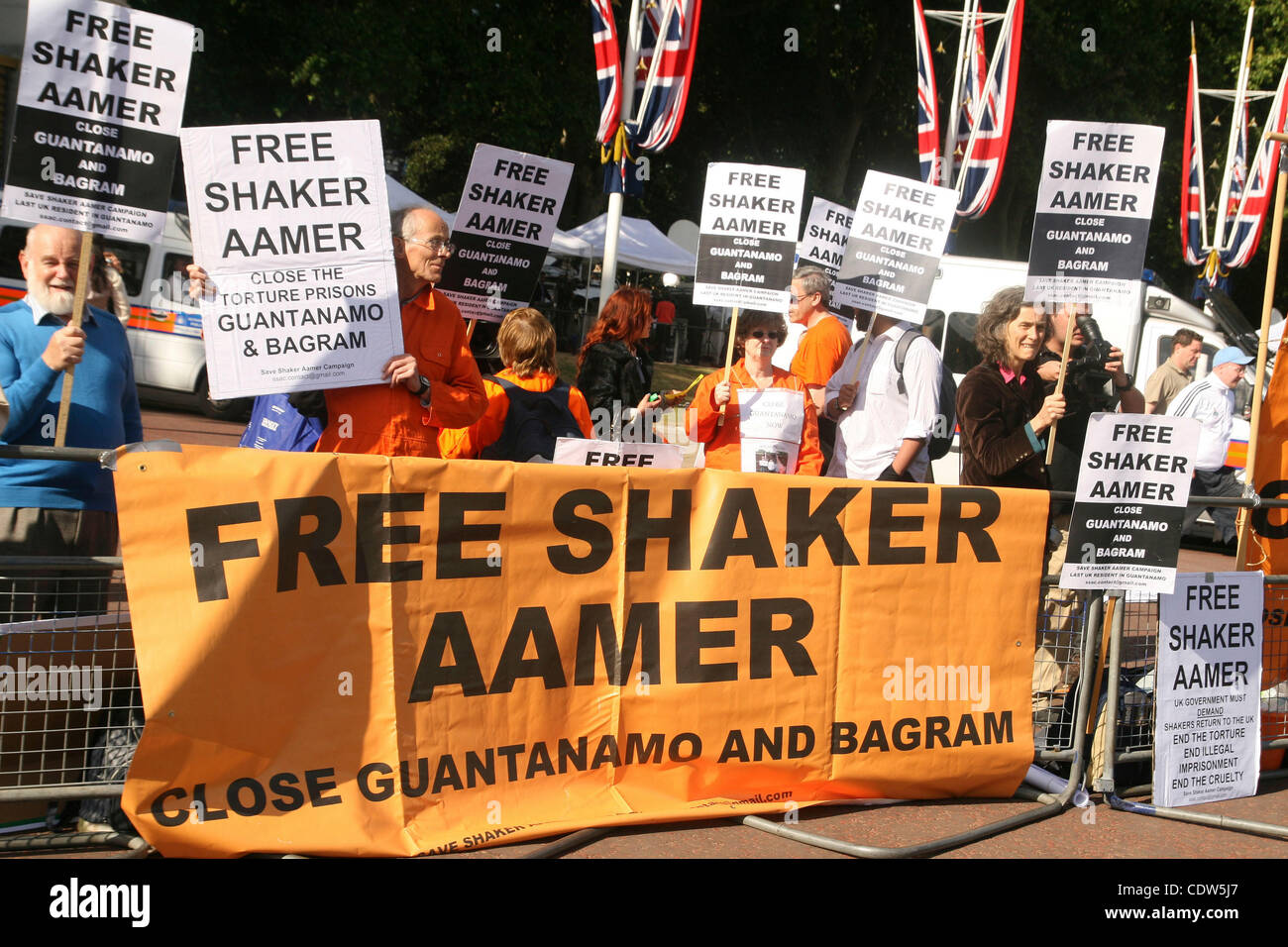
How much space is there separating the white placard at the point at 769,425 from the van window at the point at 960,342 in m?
9.64

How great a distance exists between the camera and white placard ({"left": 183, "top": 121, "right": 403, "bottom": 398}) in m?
4.74

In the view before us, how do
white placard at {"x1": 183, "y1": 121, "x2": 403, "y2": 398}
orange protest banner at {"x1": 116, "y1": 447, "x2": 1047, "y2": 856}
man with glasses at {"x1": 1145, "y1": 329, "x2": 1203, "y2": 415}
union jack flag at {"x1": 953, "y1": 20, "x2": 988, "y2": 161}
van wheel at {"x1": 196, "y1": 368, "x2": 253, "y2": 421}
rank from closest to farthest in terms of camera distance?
orange protest banner at {"x1": 116, "y1": 447, "x2": 1047, "y2": 856} → white placard at {"x1": 183, "y1": 121, "x2": 403, "y2": 398} → man with glasses at {"x1": 1145, "y1": 329, "x2": 1203, "y2": 415} → van wheel at {"x1": 196, "y1": 368, "x2": 253, "y2": 421} → union jack flag at {"x1": 953, "y1": 20, "x2": 988, "y2": 161}

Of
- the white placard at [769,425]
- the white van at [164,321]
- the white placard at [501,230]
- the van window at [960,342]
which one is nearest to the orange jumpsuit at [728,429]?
the white placard at [769,425]

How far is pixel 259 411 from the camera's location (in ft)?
18.3

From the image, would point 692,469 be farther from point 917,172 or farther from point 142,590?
point 917,172

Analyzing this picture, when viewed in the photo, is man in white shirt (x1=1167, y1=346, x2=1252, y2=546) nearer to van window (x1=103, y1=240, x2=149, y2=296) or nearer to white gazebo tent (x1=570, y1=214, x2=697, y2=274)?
van window (x1=103, y1=240, x2=149, y2=296)

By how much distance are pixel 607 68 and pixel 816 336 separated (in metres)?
6.13

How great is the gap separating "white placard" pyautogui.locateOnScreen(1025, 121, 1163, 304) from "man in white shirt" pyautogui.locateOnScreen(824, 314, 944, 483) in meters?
0.78

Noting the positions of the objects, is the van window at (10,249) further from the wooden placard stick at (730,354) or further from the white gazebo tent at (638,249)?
the wooden placard stick at (730,354)

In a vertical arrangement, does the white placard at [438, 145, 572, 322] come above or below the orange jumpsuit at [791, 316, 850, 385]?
above

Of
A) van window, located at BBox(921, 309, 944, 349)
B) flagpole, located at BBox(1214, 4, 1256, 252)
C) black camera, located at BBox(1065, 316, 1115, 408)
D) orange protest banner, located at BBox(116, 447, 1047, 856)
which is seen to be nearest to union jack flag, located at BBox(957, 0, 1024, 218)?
van window, located at BBox(921, 309, 944, 349)

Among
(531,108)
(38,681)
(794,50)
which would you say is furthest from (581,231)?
(38,681)

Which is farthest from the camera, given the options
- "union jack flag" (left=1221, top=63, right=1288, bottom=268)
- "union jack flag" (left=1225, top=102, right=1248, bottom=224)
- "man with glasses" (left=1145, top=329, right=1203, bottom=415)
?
"union jack flag" (left=1225, top=102, right=1248, bottom=224)

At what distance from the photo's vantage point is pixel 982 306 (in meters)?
15.3
